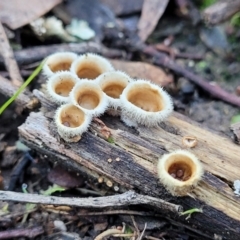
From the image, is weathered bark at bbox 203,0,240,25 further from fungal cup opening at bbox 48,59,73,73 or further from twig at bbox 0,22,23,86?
twig at bbox 0,22,23,86

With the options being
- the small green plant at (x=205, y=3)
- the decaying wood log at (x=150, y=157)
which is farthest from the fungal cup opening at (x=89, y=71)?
the small green plant at (x=205, y=3)

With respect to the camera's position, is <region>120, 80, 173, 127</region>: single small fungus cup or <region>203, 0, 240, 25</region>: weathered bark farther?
<region>203, 0, 240, 25</region>: weathered bark

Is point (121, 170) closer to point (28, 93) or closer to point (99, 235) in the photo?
point (99, 235)

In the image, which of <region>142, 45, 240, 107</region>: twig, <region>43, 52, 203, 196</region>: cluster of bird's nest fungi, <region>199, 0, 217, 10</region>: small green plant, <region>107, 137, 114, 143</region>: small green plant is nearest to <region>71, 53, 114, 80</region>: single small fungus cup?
<region>43, 52, 203, 196</region>: cluster of bird's nest fungi

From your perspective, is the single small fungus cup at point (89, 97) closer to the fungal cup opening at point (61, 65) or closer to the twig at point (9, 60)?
the fungal cup opening at point (61, 65)

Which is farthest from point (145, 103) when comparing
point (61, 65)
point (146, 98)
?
point (61, 65)

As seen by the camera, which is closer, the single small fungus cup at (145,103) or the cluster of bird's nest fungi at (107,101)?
the cluster of bird's nest fungi at (107,101)
